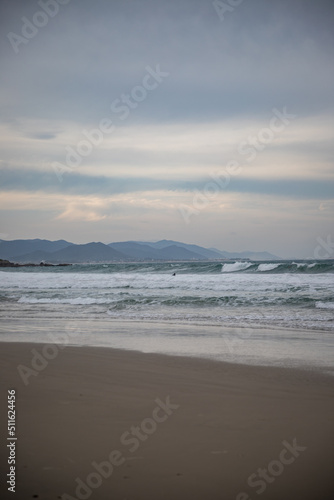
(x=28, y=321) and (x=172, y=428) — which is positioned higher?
→ (x=28, y=321)

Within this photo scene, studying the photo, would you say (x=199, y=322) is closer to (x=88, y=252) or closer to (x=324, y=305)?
(x=324, y=305)

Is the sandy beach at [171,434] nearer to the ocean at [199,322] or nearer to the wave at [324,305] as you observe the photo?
the ocean at [199,322]

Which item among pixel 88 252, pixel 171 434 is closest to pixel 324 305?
pixel 171 434

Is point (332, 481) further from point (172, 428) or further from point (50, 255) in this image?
point (50, 255)

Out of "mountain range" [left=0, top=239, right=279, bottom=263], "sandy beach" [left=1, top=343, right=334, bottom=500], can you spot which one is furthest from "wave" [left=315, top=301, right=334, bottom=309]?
"mountain range" [left=0, top=239, right=279, bottom=263]

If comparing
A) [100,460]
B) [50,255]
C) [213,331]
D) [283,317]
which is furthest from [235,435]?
[50,255]

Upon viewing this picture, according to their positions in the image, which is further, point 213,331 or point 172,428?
point 213,331

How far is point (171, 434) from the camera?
370cm

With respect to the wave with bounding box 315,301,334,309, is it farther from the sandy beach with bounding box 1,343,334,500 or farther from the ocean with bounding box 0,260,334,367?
the sandy beach with bounding box 1,343,334,500

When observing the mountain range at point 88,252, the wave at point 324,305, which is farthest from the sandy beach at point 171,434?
the mountain range at point 88,252

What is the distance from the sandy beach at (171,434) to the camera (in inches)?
116

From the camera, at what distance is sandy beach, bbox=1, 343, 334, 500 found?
2957 millimetres

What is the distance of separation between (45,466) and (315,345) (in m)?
6.04

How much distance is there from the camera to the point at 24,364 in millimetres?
6391
